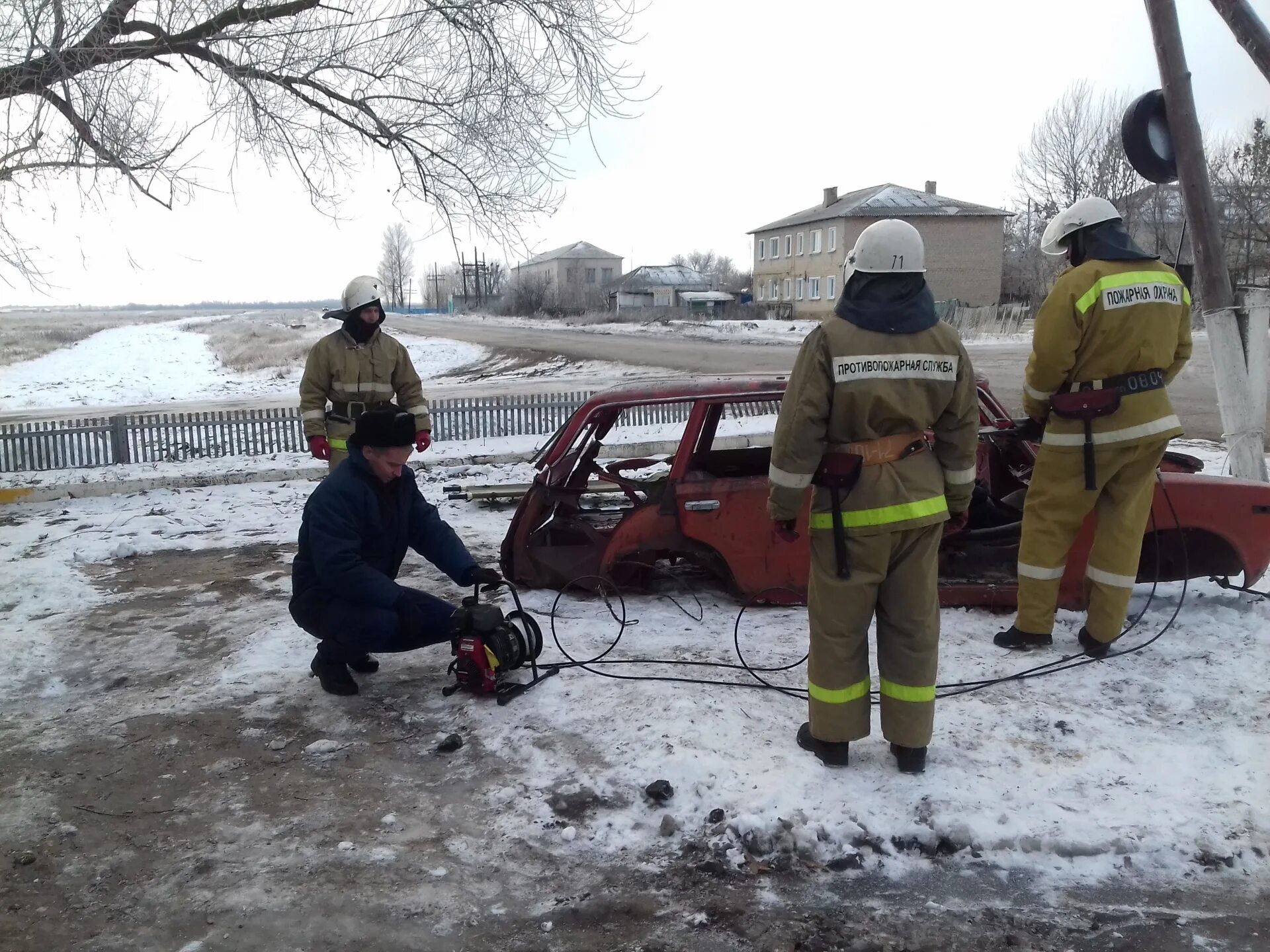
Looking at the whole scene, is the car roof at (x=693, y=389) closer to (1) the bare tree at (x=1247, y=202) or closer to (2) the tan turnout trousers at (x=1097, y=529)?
(2) the tan turnout trousers at (x=1097, y=529)

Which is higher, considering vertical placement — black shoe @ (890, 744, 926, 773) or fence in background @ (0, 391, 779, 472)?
fence in background @ (0, 391, 779, 472)

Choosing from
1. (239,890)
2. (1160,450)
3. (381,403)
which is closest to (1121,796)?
(1160,450)

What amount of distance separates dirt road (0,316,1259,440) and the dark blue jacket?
906cm

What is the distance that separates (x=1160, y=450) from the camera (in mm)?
4484

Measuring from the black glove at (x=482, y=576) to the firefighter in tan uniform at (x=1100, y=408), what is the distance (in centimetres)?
257

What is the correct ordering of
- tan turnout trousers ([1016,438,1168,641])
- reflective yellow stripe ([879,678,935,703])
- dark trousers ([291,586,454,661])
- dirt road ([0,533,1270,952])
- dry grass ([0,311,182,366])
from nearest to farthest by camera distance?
1. dirt road ([0,533,1270,952])
2. reflective yellow stripe ([879,678,935,703])
3. dark trousers ([291,586,454,661])
4. tan turnout trousers ([1016,438,1168,641])
5. dry grass ([0,311,182,366])

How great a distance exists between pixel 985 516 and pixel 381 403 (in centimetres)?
405

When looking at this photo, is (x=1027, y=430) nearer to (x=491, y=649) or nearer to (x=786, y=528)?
(x=786, y=528)

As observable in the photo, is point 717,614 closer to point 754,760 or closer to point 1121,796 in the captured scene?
point 754,760

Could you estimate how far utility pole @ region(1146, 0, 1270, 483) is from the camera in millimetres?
6156

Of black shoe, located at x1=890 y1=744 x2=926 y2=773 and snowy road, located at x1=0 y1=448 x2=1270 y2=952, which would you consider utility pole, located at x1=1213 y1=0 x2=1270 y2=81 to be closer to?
snowy road, located at x1=0 y1=448 x2=1270 y2=952

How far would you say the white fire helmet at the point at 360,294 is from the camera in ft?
21.6

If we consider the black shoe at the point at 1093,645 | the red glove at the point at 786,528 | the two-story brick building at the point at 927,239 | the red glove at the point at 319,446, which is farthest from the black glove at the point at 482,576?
the two-story brick building at the point at 927,239

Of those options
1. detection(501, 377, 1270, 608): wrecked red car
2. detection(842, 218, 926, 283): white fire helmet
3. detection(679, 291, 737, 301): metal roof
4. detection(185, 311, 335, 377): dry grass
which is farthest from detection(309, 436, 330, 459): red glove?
detection(679, 291, 737, 301): metal roof
